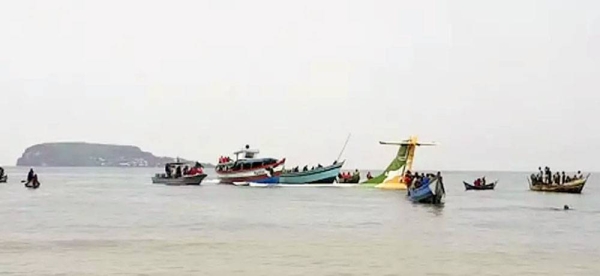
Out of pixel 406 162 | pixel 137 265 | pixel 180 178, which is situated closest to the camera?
pixel 137 265

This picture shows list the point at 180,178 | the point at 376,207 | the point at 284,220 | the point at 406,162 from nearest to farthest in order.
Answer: the point at 284,220, the point at 376,207, the point at 406,162, the point at 180,178

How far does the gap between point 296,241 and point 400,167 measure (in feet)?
140

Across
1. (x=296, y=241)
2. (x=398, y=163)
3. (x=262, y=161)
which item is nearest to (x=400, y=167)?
(x=398, y=163)

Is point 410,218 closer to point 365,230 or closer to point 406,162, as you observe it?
point 365,230

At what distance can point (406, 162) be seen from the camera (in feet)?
222

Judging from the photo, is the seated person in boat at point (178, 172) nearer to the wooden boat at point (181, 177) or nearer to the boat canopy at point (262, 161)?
the wooden boat at point (181, 177)

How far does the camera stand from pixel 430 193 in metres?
50.0

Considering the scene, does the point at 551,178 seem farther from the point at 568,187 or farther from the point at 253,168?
the point at 253,168

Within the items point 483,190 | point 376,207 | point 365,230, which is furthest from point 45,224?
point 483,190

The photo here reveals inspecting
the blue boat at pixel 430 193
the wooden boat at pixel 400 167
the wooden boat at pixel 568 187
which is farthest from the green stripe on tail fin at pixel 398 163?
the blue boat at pixel 430 193

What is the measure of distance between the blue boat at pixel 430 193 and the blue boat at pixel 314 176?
24.2 m

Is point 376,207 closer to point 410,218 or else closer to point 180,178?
point 410,218

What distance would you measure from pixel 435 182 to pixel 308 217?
39.5 feet

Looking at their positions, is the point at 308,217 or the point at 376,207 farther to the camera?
the point at 376,207
